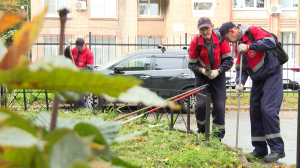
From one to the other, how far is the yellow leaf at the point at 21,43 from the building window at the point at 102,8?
2311 centimetres

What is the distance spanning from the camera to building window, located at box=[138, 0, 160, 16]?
24.2 meters

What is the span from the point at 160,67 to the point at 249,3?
55.7ft

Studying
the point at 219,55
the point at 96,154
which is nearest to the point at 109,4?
the point at 219,55

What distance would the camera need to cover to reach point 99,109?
7.27 meters

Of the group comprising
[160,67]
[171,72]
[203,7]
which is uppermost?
[203,7]

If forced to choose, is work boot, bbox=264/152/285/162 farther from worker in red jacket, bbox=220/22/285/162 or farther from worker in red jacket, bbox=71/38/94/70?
worker in red jacket, bbox=71/38/94/70

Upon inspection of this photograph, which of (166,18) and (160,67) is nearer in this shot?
(160,67)

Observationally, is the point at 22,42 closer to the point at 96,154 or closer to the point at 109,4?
the point at 96,154

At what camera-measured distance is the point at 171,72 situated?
29.8 feet

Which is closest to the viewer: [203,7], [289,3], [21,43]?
[21,43]

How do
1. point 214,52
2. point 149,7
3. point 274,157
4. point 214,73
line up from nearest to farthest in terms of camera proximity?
1. point 274,157
2. point 214,73
3. point 214,52
4. point 149,7

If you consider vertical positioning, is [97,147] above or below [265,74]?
above

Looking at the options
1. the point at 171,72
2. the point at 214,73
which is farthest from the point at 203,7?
the point at 214,73

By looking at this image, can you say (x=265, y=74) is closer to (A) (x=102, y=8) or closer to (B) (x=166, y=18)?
(A) (x=102, y=8)
